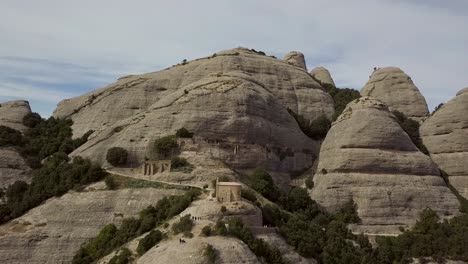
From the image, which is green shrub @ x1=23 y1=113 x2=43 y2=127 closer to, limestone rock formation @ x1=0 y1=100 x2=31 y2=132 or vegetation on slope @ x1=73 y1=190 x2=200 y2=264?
limestone rock formation @ x1=0 y1=100 x2=31 y2=132

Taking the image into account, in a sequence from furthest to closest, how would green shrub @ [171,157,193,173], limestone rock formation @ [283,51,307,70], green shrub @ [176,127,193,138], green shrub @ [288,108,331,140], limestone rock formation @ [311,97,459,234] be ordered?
limestone rock formation @ [283,51,307,70] → green shrub @ [288,108,331,140] → green shrub @ [176,127,193,138] → limestone rock formation @ [311,97,459,234] → green shrub @ [171,157,193,173]

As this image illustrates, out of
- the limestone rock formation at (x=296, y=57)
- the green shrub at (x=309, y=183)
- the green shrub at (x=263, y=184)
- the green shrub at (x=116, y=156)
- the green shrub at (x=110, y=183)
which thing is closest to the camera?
the green shrub at (x=110, y=183)

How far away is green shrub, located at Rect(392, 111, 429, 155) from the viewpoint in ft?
226

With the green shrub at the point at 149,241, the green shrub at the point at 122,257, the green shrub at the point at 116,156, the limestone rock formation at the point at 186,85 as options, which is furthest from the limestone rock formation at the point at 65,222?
the limestone rock formation at the point at 186,85

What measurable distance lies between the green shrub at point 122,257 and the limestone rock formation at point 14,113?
35.8m

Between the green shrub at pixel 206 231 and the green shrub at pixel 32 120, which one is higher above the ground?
the green shrub at pixel 32 120

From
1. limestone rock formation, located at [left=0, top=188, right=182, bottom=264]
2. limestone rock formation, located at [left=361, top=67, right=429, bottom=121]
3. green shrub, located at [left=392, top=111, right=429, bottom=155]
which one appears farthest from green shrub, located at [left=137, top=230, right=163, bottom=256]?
limestone rock formation, located at [left=361, top=67, right=429, bottom=121]

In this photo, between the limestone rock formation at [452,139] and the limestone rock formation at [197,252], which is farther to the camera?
the limestone rock formation at [452,139]

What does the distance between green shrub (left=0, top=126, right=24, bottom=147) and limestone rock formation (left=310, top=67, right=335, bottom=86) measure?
5611 centimetres

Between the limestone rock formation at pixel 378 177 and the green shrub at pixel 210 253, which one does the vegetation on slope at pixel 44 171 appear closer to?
the green shrub at pixel 210 253

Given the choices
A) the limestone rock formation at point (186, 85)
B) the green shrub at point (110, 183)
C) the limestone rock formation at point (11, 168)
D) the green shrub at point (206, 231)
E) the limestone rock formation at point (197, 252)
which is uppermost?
the limestone rock formation at point (186, 85)

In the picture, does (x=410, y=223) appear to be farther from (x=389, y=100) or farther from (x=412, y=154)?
(x=389, y=100)

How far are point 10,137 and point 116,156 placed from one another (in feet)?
55.3

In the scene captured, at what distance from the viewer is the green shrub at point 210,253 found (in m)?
39.3
